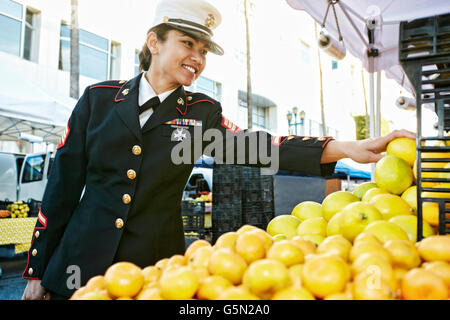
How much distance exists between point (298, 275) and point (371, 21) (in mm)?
3636

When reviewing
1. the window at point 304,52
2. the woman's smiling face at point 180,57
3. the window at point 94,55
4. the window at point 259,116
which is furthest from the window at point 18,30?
the window at point 304,52

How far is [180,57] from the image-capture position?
187cm

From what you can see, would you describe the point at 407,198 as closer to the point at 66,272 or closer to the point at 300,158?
the point at 300,158

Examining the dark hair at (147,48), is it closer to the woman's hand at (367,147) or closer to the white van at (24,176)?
the woman's hand at (367,147)

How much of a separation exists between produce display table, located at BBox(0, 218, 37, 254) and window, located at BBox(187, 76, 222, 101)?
45.8ft

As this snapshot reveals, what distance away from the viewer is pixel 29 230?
5.81 metres

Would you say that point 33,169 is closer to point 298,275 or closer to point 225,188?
point 225,188

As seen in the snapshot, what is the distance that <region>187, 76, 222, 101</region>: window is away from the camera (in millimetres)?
19328

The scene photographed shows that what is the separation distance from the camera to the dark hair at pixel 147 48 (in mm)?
1923

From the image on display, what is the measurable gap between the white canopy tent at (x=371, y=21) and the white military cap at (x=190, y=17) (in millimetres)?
1776

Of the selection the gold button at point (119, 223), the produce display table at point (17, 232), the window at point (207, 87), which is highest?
the window at point (207, 87)

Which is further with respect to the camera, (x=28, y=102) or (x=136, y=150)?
(x=28, y=102)

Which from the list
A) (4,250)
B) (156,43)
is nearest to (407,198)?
(156,43)

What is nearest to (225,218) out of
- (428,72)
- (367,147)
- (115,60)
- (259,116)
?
(367,147)
